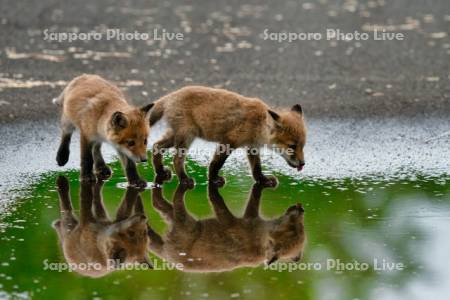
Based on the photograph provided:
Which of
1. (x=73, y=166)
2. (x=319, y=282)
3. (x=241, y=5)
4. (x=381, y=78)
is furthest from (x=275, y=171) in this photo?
(x=241, y=5)

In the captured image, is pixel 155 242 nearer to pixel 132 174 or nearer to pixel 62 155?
pixel 132 174

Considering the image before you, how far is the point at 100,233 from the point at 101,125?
183 cm

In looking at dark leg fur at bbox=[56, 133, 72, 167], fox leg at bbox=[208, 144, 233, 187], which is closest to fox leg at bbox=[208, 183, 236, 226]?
fox leg at bbox=[208, 144, 233, 187]

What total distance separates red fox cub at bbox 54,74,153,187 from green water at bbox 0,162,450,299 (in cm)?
27

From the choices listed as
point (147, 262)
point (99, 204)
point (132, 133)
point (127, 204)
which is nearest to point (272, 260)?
point (147, 262)

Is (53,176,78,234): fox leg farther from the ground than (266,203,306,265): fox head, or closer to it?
farther from the ground

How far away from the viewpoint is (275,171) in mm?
11297

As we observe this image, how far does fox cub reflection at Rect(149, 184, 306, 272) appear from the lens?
831 centimetres

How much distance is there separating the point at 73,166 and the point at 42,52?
695 centimetres

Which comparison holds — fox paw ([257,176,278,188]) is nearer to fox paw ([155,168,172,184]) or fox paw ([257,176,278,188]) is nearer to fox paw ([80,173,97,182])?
fox paw ([155,168,172,184])

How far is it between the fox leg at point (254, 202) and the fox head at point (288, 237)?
315 mm

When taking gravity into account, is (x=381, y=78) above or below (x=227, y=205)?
above

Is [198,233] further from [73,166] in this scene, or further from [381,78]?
[381,78]

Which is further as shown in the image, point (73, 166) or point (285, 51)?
point (285, 51)
